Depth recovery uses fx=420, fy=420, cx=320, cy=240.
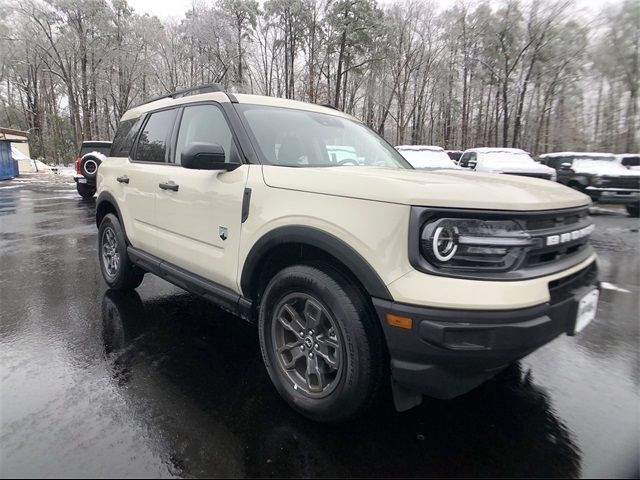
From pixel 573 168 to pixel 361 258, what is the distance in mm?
15113

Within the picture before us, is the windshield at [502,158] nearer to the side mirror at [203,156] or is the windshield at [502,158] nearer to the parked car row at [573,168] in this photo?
the parked car row at [573,168]

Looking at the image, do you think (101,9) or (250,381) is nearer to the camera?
(250,381)

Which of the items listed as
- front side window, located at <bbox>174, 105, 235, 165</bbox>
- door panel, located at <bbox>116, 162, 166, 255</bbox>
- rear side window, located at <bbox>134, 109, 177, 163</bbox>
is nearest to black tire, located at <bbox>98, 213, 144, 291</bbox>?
door panel, located at <bbox>116, 162, 166, 255</bbox>

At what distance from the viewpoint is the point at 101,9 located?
31531mm

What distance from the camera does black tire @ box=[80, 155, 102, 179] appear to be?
14.2 meters

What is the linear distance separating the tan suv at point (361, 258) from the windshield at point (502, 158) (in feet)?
42.1

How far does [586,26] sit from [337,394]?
3442cm

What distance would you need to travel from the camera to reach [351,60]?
32.2 m

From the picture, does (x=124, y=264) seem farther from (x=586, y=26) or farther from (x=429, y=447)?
(x=586, y=26)

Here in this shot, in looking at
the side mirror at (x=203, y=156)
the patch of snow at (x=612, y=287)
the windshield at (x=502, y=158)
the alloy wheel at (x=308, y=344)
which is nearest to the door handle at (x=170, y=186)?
the side mirror at (x=203, y=156)

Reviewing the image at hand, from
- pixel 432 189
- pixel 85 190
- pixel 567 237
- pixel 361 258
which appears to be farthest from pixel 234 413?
pixel 85 190

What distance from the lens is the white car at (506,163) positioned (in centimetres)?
1342

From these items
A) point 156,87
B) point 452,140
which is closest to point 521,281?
point 156,87

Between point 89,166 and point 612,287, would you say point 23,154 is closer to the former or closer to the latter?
point 89,166
